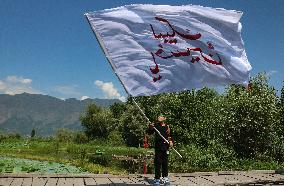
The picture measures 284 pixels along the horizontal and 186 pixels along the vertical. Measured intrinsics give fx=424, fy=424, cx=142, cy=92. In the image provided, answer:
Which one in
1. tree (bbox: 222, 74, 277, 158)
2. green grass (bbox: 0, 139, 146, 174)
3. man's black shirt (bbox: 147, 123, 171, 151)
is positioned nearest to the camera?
man's black shirt (bbox: 147, 123, 171, 151)

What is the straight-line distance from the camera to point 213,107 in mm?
41156

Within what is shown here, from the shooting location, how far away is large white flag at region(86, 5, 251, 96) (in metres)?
13.2

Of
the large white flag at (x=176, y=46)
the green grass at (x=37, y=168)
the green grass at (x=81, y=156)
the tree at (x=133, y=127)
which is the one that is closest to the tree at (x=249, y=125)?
the green grass at (x=81, y=156)

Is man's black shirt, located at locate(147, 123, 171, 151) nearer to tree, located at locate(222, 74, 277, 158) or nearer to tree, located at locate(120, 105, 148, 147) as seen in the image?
tree, located at locate(222, 74, 277, 158)

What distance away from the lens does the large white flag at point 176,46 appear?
43.2 feet

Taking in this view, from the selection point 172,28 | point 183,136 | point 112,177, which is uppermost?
point 172,28

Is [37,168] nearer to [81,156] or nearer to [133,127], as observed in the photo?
[81,156]

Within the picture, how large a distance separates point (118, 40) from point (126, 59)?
2.12ft

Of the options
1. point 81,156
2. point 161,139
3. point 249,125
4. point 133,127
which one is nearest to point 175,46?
point 161,139

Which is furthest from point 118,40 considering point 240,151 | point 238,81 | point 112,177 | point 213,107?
point 213,107

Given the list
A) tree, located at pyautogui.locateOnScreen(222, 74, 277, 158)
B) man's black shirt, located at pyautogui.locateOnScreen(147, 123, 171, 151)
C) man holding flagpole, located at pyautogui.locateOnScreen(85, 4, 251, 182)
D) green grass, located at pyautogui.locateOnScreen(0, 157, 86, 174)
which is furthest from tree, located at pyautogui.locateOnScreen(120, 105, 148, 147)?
man holding flagpole, located at pyautogui.locateOnScreen(85, 4, 251, 182)

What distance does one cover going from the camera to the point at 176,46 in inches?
546

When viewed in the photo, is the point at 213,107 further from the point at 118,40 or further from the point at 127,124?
the point at 127,124

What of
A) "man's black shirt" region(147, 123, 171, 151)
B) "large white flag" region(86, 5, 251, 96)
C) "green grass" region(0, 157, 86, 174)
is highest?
"large white flag" region(86, 5, 251, 96)
